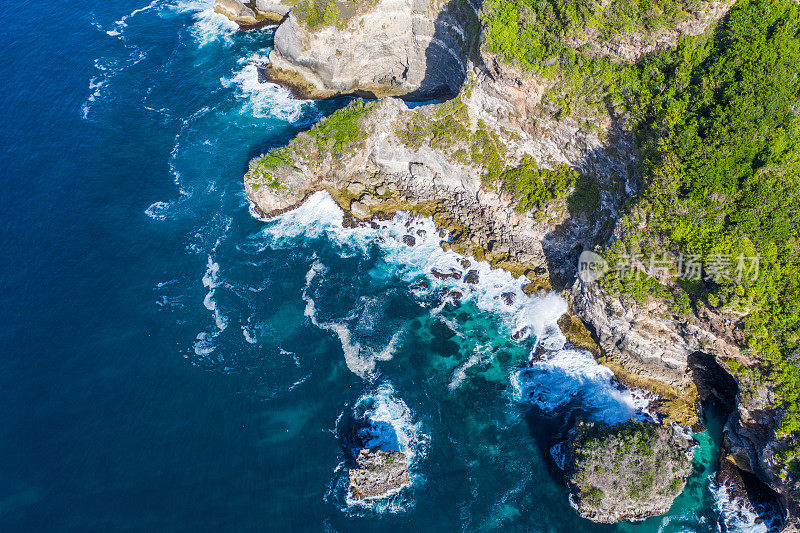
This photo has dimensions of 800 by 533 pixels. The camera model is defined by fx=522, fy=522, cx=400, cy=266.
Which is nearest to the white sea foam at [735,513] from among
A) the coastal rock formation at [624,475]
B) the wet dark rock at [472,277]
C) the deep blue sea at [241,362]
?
the deep blue sea at [241,362]

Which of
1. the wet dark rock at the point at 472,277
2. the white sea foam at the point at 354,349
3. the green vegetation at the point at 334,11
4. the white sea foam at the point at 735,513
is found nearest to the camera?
the white sea foam at the point at 735,513

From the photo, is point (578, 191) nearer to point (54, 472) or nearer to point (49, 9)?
point (54, 472)

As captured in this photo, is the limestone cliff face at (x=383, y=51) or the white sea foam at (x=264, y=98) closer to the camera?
the limestone cliff face at (x=383, y=51)

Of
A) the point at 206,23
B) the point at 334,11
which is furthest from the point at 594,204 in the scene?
the point at 206,23

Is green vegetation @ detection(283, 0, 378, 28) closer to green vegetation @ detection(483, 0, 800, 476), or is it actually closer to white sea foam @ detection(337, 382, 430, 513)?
green vegetation @ detection(483, 0, 800, 476)

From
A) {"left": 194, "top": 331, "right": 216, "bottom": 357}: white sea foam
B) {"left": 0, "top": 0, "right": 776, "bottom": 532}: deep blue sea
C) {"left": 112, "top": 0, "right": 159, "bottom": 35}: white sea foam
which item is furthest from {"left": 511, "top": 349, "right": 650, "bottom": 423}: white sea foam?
{"left": 112, "top": 0, "right": 159, "bottom": 35}: white sea foam

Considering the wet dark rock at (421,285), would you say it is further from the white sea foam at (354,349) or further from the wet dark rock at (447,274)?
the white sea foam at (354,349)
